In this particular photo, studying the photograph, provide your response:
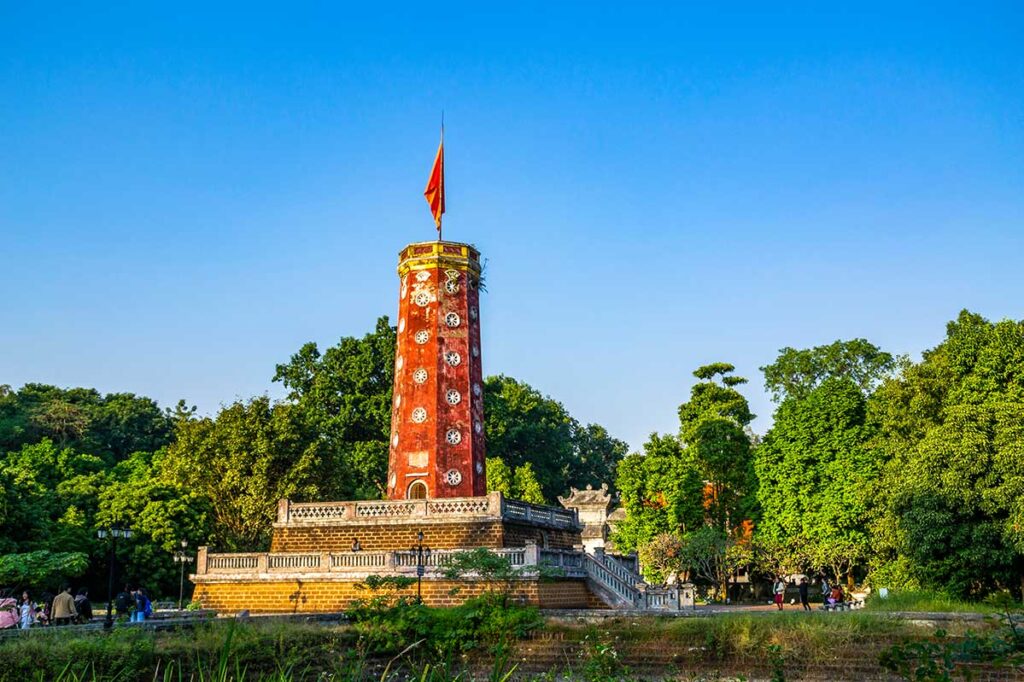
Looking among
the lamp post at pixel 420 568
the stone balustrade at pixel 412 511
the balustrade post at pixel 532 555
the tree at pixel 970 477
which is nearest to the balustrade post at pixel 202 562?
the stone balustrade at pixel 412 511

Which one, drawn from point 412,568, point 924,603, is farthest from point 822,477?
point 412,568

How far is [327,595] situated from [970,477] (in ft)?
59.0

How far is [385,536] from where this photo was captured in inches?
1123

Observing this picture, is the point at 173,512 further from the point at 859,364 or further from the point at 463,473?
the point at 859,364

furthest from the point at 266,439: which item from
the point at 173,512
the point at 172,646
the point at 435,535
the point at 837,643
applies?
the point at 837,643

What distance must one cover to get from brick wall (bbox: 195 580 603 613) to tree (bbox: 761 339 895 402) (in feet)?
77.6

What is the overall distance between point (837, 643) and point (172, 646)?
12.2 meters

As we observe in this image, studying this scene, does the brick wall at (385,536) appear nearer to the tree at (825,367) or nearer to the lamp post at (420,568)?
the lamp post at (420,568)

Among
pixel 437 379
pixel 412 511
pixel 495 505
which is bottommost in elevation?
pixel 412 511

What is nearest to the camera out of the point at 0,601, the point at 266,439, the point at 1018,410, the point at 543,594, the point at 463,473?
the point at 0,601

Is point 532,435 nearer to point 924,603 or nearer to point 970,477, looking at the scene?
point 970,477

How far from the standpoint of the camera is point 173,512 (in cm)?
3603

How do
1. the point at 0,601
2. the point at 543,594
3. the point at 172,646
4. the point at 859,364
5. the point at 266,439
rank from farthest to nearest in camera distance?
1. the point at 859,364
2. the point at 266,439
3. the point at 543,594
4. the point at 0,601
5. the point at 172,646

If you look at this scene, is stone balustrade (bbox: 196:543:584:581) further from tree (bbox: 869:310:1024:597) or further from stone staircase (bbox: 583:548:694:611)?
tree (bbox: 869:310:1024:597)
